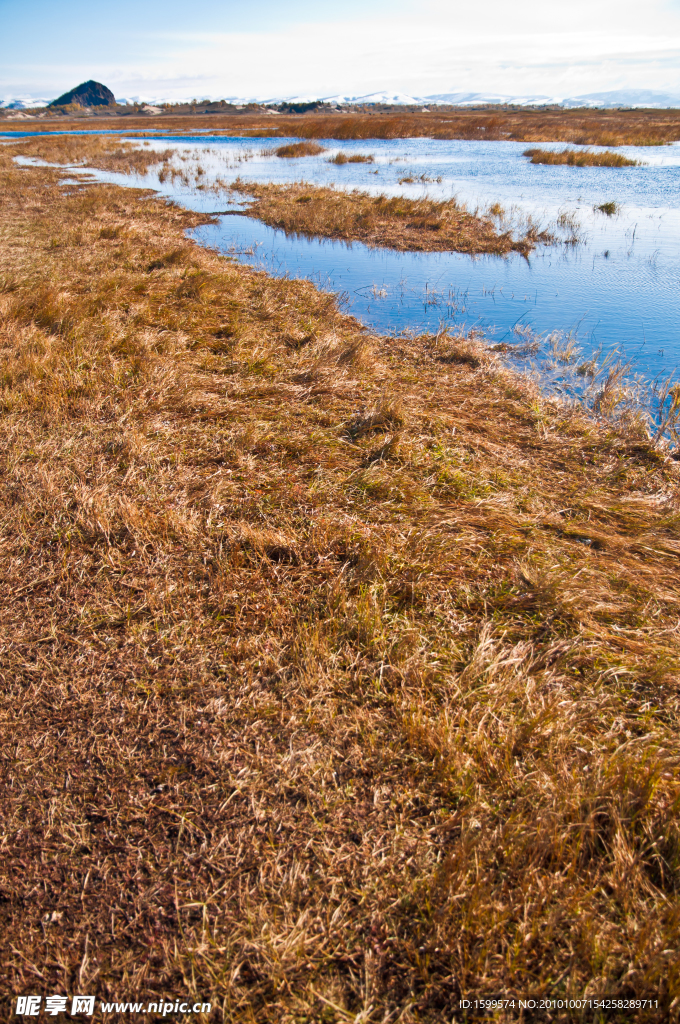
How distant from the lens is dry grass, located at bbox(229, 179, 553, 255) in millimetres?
14246

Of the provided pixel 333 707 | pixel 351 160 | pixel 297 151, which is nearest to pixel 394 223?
pixel 333 707

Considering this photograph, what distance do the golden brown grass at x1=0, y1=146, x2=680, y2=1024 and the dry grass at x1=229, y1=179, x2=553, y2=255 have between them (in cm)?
1070

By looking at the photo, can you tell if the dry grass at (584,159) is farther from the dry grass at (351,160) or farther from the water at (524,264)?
the dry grass at (351,160)

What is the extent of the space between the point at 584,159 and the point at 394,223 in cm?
1884

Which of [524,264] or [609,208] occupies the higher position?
[609,208]

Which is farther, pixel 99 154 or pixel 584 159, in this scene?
pixel 99 154

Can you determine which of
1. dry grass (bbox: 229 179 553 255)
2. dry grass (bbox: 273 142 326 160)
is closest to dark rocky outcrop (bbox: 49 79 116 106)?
dry grass (bbox: 273 142 326 160)

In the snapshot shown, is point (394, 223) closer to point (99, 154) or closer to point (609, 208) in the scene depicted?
point (609, 208)

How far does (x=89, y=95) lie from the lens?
470 ft

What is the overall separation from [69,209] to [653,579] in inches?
839

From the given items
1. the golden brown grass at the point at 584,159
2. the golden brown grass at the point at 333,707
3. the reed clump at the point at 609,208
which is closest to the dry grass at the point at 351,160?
the golden brown grass at the point at 584,159

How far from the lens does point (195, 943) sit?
192cm

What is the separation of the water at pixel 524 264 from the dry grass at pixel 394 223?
27.3 inches

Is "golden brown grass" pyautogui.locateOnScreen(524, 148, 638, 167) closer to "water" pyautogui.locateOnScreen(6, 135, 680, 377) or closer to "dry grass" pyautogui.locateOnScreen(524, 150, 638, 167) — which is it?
"dry grass" pyautogui.locateOnScreen(524, 150, 638, 167)
